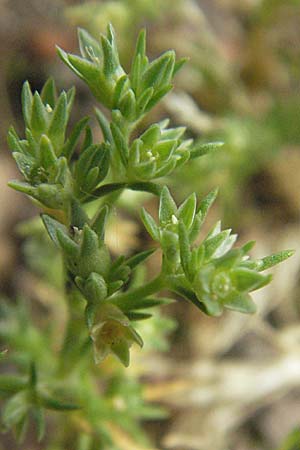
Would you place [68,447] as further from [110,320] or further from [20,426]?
[110,320]

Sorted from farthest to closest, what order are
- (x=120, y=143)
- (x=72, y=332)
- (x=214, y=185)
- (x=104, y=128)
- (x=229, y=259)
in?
(x=214, y=185) → (x=72, y=332) → (x=104, y=128) → (x=120, y=143) → (x=229, y=259)

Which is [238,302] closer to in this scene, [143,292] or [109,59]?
[143,292]

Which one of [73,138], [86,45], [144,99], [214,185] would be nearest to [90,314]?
[73,138]

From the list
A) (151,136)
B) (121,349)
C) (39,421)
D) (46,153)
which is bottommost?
(39,421)

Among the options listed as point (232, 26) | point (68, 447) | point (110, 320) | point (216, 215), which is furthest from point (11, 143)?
point (232, 26)

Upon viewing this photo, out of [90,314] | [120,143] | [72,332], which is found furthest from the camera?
[72,332]

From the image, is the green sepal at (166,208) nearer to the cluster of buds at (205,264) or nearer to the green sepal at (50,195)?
the cluster of buds at (205,264)

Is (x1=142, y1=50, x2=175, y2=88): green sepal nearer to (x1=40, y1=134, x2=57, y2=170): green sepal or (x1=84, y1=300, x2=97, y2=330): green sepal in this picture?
(x1=40, y1=134, x2=57, y2=170): green sepal

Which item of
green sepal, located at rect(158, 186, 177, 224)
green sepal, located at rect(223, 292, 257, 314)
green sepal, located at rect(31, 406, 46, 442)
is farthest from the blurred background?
green sepal, located at rect(223, 292, 257, 314)
